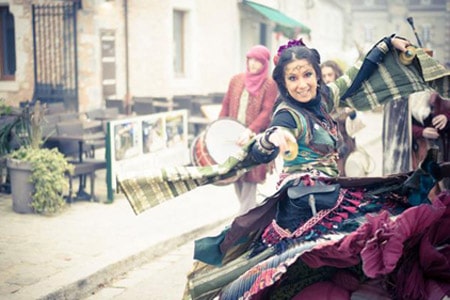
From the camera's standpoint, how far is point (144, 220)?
8.49 meters

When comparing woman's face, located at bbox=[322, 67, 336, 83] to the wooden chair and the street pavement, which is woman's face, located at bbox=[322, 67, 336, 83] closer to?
the street pavement

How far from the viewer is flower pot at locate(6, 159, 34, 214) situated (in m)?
→ 8.52

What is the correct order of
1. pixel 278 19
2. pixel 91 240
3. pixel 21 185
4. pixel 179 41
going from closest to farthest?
pixel 91 240
pixel 21 185
pixel 179 41
pixel 278 19

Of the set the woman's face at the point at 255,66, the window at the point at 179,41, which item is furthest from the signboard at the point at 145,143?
the window at the point at 179,41

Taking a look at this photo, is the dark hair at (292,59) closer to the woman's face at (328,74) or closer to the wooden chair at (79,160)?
the woman's face at (328,74)

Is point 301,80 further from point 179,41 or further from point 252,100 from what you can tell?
point 179,41

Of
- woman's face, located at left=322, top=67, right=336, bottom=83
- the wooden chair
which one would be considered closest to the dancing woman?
woman's face, located at left=322, top=67, right=336, bottom=83

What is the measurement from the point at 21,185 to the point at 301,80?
498cm

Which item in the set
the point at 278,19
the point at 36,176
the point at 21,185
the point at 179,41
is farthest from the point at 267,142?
the point at 278,19

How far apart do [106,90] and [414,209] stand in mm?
11439

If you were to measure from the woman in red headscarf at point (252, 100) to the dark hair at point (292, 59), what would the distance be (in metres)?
3.25

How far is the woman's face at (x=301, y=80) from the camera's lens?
176 inches

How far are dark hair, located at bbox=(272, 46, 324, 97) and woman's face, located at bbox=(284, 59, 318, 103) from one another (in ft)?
0.08

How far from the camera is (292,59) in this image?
4.51m
